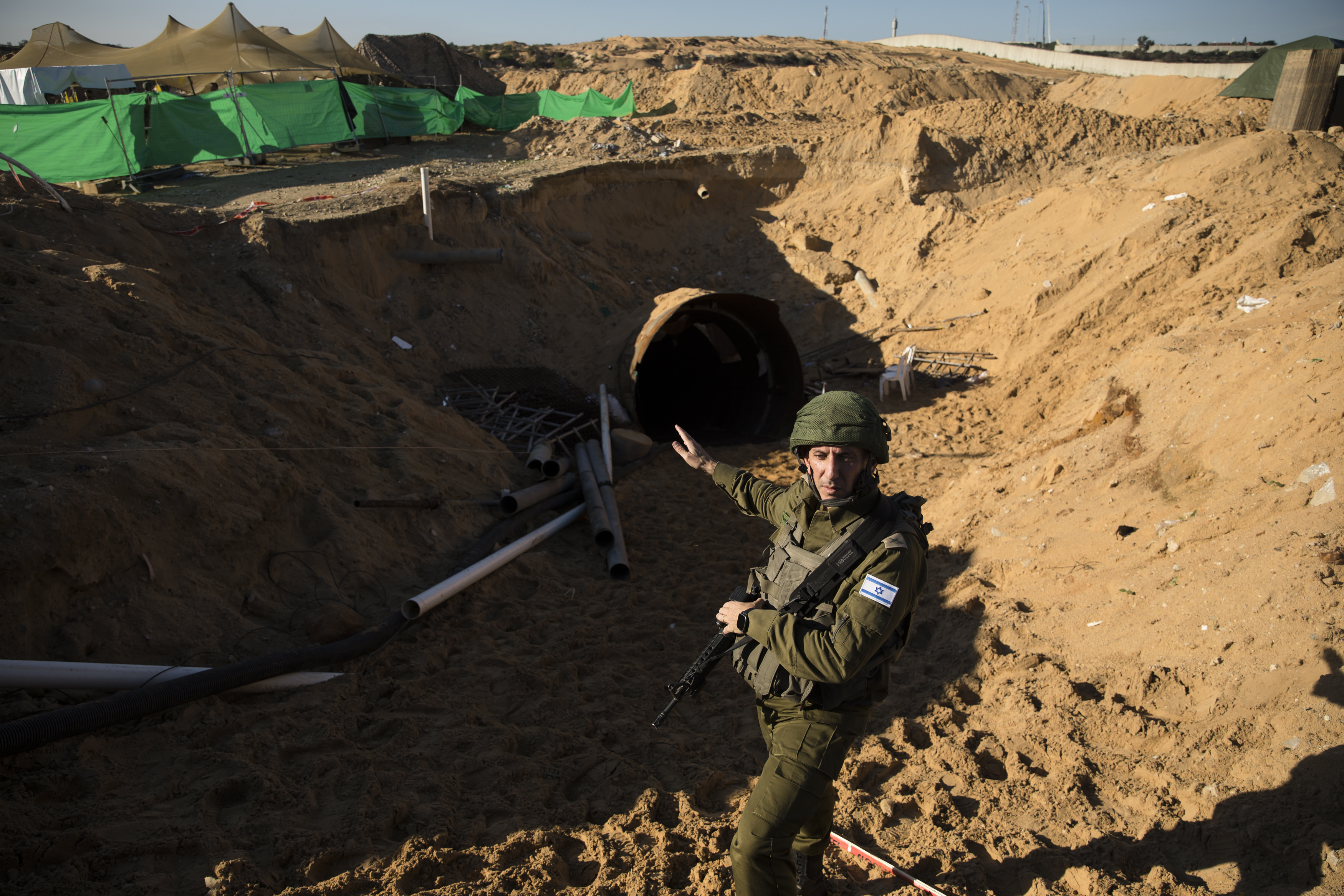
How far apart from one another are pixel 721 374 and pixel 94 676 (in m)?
8.33

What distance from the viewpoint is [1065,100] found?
18.9m

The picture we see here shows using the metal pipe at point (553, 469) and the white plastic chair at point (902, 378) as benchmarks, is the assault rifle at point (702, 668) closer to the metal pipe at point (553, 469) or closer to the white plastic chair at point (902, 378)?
the metal pipe at point (553, 469)

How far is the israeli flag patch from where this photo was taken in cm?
228

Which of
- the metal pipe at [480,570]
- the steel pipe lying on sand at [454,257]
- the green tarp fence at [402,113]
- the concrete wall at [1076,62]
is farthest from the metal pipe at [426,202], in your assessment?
the concrete wall at [1076,62]

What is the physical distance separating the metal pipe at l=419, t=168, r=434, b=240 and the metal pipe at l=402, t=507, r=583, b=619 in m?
5.10

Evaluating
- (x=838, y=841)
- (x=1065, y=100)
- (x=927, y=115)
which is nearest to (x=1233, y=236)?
(x=927, y=115)

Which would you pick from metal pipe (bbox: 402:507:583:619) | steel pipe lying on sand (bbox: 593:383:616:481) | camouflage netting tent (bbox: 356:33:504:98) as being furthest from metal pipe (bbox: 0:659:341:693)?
camouflage netting tent (bbox: 356:33:504:98)

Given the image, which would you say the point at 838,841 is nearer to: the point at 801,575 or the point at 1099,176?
the point at 801,575

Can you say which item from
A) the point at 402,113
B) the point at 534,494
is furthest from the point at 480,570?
the point at 402,113

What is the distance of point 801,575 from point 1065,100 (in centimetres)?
2088

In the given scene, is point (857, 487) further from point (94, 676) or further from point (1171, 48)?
point (1171, 48)

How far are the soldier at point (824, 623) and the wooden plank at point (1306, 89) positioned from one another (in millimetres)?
11493

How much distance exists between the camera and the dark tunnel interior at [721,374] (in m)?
9.70

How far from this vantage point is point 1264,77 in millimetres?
14172
